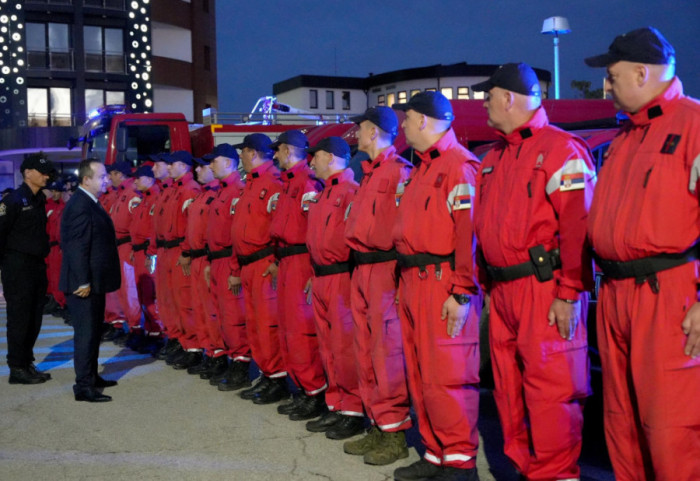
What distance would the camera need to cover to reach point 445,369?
16.5 ft

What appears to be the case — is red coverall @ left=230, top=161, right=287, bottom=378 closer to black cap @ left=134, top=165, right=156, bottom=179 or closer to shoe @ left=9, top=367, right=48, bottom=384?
shoe @ left=9, top=367, right=48, bottom=384

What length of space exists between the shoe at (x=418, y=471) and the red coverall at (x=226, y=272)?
3.42 metres

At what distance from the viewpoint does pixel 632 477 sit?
12.4 feet

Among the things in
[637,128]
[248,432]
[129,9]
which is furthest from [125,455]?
[129,9]

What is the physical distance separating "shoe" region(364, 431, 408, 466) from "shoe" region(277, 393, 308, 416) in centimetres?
149

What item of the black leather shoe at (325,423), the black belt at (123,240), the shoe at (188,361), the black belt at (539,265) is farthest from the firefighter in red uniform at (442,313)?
the black belt at (123,240)

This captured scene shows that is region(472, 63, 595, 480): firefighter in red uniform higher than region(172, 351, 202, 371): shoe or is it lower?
higher

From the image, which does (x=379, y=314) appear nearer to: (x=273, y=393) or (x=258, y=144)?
Answer: (x=273, y=393)

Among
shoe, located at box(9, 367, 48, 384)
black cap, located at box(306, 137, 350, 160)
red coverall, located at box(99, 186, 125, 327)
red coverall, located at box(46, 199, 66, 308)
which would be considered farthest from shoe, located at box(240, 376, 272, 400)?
red coverall, located at box(46, 199, 66, 308)

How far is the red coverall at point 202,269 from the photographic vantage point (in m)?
9.03

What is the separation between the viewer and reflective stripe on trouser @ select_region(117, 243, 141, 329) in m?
11.4

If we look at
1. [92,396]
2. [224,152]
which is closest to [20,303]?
[92,396]

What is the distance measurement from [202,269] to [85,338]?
1.55m

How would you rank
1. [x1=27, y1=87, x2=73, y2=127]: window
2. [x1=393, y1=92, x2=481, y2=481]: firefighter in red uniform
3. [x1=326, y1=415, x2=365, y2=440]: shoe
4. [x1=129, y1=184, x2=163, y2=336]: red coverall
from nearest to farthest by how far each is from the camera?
[x1=393, y1=92, x2=481, y2=481]: firefighter in red uniform, [x1=326, y1=415, x2=365, y2=440]: shoe, [x1=129, y1=184, x2=163, y2=336]: red coverall, [x1=27, y1=87, x2=73, y2=127]: window
